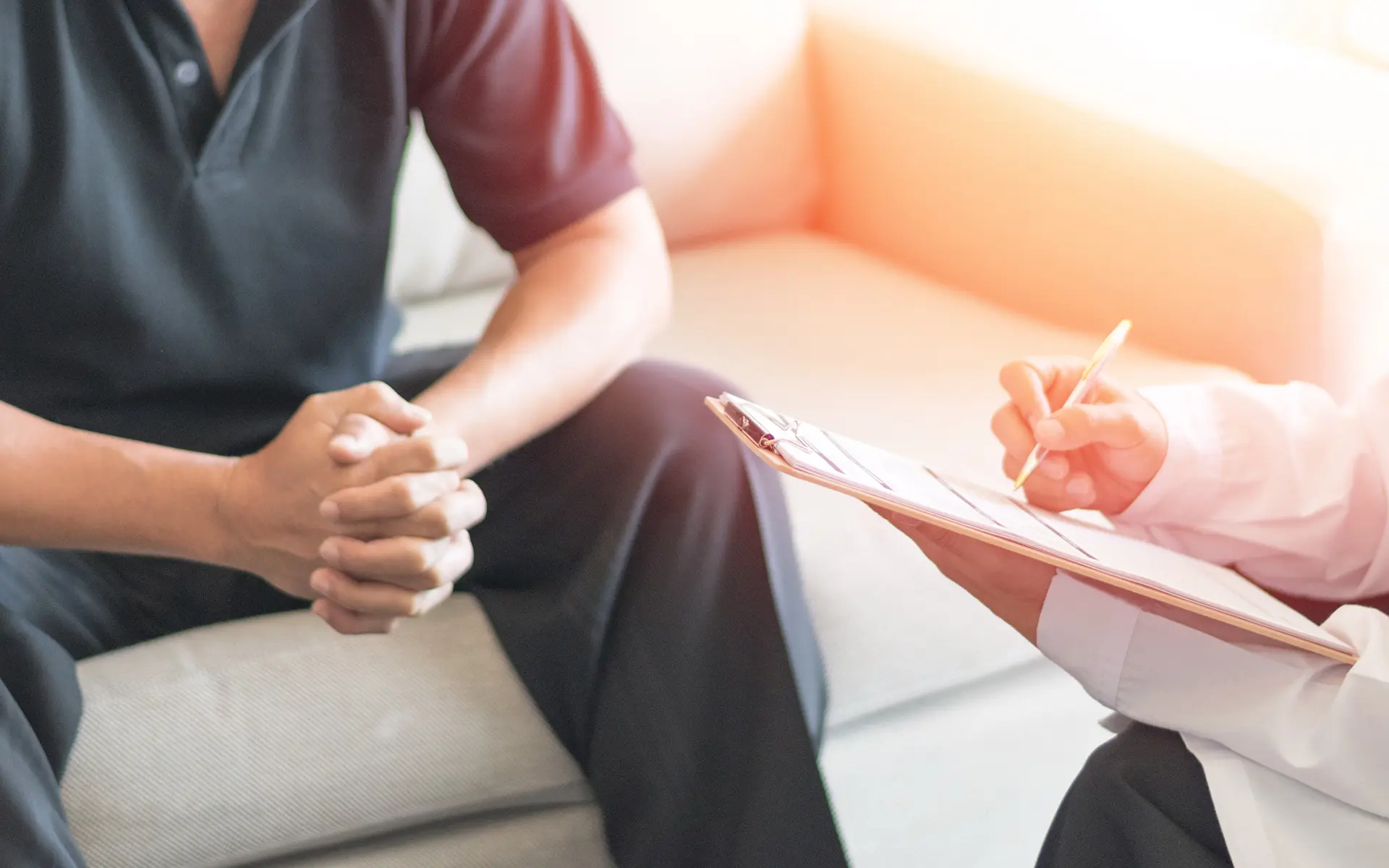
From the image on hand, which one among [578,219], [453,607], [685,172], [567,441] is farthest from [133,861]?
[685,172]

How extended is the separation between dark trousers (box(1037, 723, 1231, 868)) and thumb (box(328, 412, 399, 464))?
43 centimetres

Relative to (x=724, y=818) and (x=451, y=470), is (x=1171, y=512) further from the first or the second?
(x=451, y=470)

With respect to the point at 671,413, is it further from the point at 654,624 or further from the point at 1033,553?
the point at 1033,553

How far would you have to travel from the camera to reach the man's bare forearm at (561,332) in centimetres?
86

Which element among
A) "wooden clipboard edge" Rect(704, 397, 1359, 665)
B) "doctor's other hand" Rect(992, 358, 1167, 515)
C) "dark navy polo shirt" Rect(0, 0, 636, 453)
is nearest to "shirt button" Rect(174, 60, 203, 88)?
"dark navy polo shirt" Rect(0, 0, 636, 453)

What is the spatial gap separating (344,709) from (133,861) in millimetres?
142

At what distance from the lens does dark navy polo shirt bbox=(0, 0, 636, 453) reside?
79 cm

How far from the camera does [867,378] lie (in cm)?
119

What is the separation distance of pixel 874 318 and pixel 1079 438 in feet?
1.83

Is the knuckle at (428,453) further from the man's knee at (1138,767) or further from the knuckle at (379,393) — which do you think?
the man's knee at (1138,767)

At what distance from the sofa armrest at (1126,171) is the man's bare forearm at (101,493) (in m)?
0.76

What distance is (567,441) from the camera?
2.95ft

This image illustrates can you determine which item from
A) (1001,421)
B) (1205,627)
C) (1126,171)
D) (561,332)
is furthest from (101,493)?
(1126,171)

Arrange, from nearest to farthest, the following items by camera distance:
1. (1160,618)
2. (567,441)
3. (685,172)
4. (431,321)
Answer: (1160,618)
(567,441)
(431,321)
(685,172)
